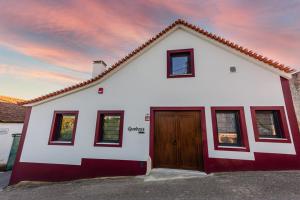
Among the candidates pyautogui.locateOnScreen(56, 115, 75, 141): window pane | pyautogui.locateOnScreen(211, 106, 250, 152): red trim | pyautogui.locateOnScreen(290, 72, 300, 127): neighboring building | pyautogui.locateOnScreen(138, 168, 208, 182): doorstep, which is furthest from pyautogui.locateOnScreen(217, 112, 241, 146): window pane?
pyautogui.locateOnScreen(56, 115, 75, 141): window pane

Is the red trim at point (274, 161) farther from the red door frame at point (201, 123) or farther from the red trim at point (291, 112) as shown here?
the red door frame at point (201, 123)

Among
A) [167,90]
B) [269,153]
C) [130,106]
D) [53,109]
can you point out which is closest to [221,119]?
[269,153]

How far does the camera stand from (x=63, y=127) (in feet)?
28.3

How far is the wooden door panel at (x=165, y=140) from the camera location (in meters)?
7.16

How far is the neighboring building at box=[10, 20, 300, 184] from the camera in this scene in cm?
656

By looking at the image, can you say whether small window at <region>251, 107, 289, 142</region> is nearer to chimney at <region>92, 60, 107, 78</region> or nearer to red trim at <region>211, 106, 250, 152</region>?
red trim at <region>211, 106, 250, 152</region>

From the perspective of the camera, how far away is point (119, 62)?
8.45 meters

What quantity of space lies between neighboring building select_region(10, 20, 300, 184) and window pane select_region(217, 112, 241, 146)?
0.04m

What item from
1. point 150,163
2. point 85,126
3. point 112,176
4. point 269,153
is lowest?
point 112,176

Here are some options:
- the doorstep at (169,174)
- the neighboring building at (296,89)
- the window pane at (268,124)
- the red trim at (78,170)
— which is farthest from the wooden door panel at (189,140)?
the neighboring building at (296,89)

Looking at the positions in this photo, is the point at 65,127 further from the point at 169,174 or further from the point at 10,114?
the point at 10,114

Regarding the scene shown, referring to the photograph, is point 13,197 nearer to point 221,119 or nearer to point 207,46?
point 221,119

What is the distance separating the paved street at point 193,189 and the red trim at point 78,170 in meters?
0.88

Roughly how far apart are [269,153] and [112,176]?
6.88 m
